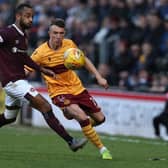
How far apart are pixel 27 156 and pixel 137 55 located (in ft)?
27.3

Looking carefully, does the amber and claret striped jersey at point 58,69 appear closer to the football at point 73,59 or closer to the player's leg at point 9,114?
the football at point 73,59

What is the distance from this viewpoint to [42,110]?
1148cm

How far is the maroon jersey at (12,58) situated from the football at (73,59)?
0.58 m

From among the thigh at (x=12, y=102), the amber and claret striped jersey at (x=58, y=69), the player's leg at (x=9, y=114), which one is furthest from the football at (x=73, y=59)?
the player's leg at (x=9, y=114)

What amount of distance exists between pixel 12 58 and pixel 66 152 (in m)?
2.10

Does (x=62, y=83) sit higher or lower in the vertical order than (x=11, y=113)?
higher

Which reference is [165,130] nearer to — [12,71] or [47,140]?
[47,140]

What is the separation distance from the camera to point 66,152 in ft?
42.0

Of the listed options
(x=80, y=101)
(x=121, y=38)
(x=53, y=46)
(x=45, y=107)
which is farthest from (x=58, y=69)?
(x=121, y=38)

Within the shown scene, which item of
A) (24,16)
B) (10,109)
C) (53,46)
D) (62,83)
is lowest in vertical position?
(10,109)

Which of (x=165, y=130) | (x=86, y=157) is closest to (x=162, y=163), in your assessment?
(x=86, y=157)

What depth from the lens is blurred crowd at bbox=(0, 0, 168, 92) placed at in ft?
62.3

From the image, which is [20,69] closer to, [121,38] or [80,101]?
[80,101]

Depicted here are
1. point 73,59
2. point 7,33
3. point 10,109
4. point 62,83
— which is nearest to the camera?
point 7,33
